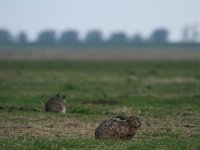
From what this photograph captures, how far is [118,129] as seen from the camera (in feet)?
49.1

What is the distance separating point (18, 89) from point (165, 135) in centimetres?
1611

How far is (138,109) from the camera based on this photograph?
22469 mm

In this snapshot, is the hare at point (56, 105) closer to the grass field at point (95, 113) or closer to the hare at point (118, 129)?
the grass field at point (95, 113)

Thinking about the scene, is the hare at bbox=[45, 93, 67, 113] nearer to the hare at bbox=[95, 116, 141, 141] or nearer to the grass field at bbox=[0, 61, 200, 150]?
the grass field at bbox=[0, 61, 200, 150]

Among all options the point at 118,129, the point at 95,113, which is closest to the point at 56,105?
the point at 95,113

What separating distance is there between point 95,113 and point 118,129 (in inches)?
256

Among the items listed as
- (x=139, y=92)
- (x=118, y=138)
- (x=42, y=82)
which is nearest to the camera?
(x=118, y=138)

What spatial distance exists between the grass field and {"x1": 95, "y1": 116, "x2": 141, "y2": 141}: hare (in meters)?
0.32

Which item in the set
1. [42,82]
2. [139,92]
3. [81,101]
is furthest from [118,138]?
[42,82]

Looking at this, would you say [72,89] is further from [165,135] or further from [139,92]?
[165,135]

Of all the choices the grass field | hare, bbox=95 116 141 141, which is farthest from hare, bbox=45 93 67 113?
hare, bbox=95 116 141 141

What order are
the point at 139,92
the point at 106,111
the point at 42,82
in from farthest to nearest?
the point at 42,82 → the point at 139,92 → the point at 106,111

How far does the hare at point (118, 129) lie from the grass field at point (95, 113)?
32cm

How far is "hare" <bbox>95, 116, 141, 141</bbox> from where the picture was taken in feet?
48.9
